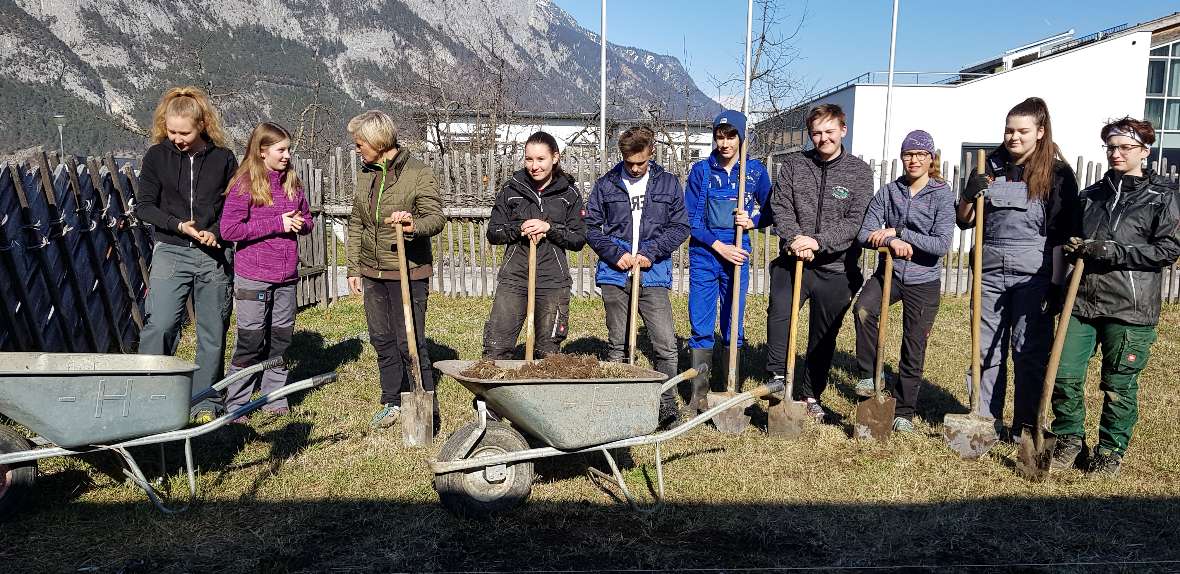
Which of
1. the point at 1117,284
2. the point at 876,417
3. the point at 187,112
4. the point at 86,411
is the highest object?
the point at 187,112

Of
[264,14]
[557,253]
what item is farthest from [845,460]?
[264,14]

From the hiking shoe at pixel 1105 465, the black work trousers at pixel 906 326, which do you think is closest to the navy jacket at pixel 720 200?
the black work trousers at pixel 906 326

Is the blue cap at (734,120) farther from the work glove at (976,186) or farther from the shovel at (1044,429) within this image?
the shovel at (1044,429)

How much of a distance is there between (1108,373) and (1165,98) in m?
26.8

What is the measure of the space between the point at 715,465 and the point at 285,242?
275 centimetres

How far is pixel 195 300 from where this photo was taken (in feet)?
13.8

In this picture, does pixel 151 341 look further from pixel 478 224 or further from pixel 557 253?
pixel 478 224

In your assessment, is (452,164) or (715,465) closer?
(715,465)

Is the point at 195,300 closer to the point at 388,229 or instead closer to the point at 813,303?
the point at 388,229

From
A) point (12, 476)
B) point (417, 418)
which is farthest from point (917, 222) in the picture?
point (12, 476)

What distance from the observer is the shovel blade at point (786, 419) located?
14.0ft

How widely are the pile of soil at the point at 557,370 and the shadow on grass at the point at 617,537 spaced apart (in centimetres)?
63

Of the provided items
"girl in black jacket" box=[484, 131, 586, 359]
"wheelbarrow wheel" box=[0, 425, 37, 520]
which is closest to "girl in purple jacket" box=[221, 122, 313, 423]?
"girl in black jacket" box=[484, 131, 586, 359]

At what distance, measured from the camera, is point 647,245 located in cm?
432
